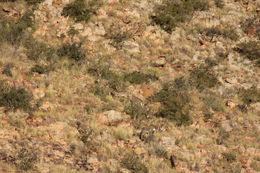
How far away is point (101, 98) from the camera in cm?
1430

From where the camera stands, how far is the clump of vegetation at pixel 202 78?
1683 cm

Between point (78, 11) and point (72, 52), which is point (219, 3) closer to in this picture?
point (78, 11)

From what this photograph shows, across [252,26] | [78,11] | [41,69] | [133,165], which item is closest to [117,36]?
[78,11]

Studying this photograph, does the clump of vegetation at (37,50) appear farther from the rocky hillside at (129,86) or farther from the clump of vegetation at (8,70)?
the clump of vegetation at (8,70)

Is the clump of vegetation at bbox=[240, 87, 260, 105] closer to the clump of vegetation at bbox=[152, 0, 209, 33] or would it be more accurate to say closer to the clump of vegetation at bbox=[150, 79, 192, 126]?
the clump of vegetation at bbox=[150, 79, 192, 126]

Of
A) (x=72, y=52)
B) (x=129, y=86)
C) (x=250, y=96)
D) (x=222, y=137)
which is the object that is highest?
(x=72, y=52)

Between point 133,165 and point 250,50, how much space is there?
40.0ft

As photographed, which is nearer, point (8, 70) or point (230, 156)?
point (230, 156)

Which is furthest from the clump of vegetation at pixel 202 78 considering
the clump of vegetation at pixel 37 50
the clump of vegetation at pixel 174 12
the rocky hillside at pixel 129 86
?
the clump of vegetation at pixel 37 50

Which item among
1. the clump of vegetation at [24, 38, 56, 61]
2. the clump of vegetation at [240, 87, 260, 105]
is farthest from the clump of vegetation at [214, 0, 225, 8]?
the clump of vegetation at [24, 38, 56, 61]

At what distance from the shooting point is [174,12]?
21078 mm

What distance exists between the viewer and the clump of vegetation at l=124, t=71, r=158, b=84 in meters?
16.1

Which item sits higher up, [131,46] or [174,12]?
[174,12]

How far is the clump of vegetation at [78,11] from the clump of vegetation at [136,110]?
758 centimetres
